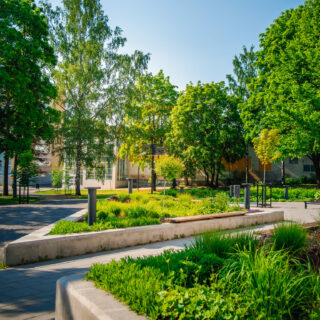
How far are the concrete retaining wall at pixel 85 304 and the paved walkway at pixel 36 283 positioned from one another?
0.35 metres

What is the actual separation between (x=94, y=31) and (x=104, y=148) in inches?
398

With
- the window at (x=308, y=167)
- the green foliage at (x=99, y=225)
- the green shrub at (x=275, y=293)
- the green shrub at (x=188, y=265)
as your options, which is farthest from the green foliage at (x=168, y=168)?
the window at (x=308, y=167)

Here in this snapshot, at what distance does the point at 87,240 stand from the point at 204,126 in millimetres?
22767

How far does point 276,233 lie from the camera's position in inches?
181

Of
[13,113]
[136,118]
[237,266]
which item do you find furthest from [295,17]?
[237,266]

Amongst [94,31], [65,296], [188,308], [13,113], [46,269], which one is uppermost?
[94,31]

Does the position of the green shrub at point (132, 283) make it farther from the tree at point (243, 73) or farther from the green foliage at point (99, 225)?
the tree at point (243, 73)

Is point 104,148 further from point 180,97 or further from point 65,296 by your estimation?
point 65,296

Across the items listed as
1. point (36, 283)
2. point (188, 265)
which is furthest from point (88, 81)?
point (188, 265)

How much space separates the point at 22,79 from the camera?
16.7m

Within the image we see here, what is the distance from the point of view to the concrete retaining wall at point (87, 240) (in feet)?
17.0

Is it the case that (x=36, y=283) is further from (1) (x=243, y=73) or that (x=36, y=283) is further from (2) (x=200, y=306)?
(1) (x=243, y=73)

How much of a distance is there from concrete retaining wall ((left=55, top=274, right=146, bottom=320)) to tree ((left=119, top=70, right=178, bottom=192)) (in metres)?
21.4

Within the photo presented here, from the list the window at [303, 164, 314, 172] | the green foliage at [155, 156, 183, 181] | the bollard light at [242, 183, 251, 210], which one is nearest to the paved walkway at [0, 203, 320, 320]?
the bollard light at [242, 183, 251, 210]
